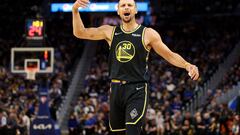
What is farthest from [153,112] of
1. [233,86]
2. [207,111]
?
[233,86]

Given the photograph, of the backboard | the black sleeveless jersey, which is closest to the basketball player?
the black sleeveless jersey

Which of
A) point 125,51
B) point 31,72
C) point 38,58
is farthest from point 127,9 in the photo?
point 38,58

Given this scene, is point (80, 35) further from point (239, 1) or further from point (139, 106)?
point (239, 1)

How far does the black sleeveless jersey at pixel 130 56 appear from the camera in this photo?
7.27m

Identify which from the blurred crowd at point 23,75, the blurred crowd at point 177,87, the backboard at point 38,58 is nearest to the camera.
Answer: the backboard at point 38,58

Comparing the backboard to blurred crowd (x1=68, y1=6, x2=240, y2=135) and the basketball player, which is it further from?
the basketball player

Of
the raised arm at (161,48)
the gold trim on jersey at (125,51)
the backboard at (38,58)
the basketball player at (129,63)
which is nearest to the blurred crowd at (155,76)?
the backboard at (38,58)

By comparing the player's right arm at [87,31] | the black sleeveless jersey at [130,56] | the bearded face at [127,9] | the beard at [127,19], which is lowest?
the black sleeveless jersey at [130,56]

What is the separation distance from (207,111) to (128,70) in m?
15.3

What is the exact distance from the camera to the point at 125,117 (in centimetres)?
723

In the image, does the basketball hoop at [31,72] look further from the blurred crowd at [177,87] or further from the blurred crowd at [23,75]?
the blurred crowd at [177,87]

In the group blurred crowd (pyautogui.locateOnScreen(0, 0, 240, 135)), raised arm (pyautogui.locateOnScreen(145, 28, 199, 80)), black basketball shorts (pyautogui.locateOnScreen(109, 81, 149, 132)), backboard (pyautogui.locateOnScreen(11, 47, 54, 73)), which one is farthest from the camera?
blurred crowd (pyautogui.locateOnScreen(0, 0, 240, 135))

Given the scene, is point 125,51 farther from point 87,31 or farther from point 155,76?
point 155,76

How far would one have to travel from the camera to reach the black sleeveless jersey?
727 centimetres
